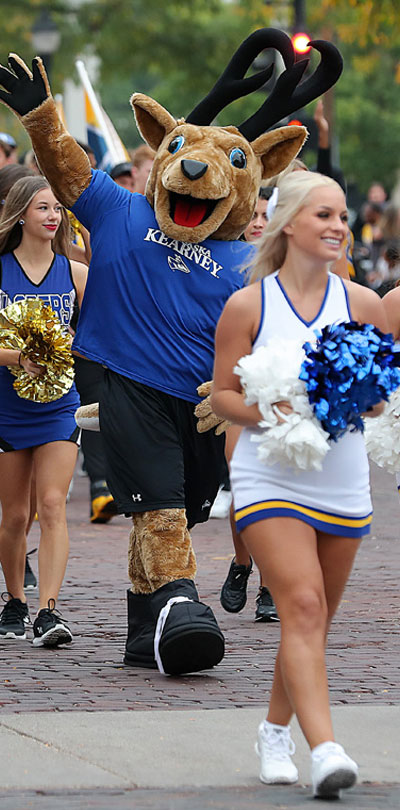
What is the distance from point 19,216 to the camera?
7.38 meters

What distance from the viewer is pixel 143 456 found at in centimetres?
632

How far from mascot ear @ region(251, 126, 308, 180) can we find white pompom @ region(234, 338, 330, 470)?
2.32 m

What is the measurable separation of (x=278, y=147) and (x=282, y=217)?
6.98 feet

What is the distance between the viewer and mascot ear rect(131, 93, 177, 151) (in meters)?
6.66

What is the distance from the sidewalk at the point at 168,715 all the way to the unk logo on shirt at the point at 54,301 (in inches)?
58.0

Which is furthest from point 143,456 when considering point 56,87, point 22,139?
point 22,139

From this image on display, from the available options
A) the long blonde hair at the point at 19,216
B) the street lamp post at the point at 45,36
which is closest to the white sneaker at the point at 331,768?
the long blonde hair at the point at 19,216

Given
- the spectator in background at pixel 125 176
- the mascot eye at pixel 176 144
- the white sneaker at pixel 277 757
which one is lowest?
the white sneaker at pixel 277 757

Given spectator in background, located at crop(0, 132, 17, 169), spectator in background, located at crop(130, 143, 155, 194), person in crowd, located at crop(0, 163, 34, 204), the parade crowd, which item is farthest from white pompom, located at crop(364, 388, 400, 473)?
spectator in background, located at crop(0, 132, 17, 169)

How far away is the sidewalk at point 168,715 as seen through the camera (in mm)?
4562

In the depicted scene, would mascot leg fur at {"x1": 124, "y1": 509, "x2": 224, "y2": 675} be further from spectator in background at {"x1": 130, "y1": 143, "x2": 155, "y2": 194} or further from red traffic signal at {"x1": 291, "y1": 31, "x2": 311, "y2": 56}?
red traffic signal at {"x1": 291, "y1": 31, "x2": 311, "y2": 56}

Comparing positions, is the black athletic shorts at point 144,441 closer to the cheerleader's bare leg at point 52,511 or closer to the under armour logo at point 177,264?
the under armour logo at point 177,264

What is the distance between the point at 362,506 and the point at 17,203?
3.33 m

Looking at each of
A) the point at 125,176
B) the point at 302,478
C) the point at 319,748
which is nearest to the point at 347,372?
the point at 302,478
